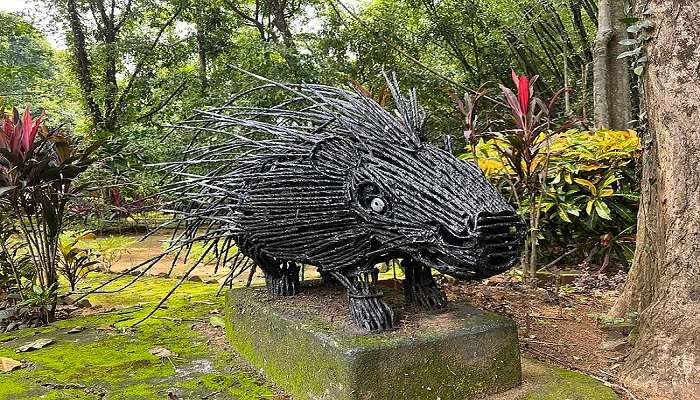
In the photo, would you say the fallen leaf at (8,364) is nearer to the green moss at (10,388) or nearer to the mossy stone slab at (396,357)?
the green moss at (10,388)

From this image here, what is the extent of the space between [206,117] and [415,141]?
1031 mm

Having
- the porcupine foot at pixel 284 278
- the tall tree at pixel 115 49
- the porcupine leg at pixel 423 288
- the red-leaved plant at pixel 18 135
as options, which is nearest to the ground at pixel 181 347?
the porcupine foot at pixel 284 278

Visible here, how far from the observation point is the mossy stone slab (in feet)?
6.23

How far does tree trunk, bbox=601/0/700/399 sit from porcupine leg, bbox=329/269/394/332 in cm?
102

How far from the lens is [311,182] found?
2.19m

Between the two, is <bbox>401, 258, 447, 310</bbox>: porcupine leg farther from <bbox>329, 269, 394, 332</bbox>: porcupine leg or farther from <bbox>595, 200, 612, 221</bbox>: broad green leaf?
<bbox>595, 200, 612, 221</bbox>: broad green leaf

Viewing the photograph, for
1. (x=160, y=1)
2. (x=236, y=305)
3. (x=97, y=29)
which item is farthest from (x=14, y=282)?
(x=97, y=29)

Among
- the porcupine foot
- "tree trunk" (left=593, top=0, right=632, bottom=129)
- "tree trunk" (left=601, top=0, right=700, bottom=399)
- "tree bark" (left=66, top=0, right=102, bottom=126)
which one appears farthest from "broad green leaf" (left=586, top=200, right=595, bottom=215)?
"tree bark" (left=66, top=0, right=102, bottom=126)

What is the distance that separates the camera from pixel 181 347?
289 cm

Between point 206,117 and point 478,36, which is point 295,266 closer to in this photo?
point 206,117

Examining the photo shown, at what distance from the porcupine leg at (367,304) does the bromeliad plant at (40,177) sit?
78.2 inches

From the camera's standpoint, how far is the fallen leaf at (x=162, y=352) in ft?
8.99

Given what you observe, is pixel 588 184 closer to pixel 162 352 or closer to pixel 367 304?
pixel 367 304

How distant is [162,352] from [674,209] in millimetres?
2377
